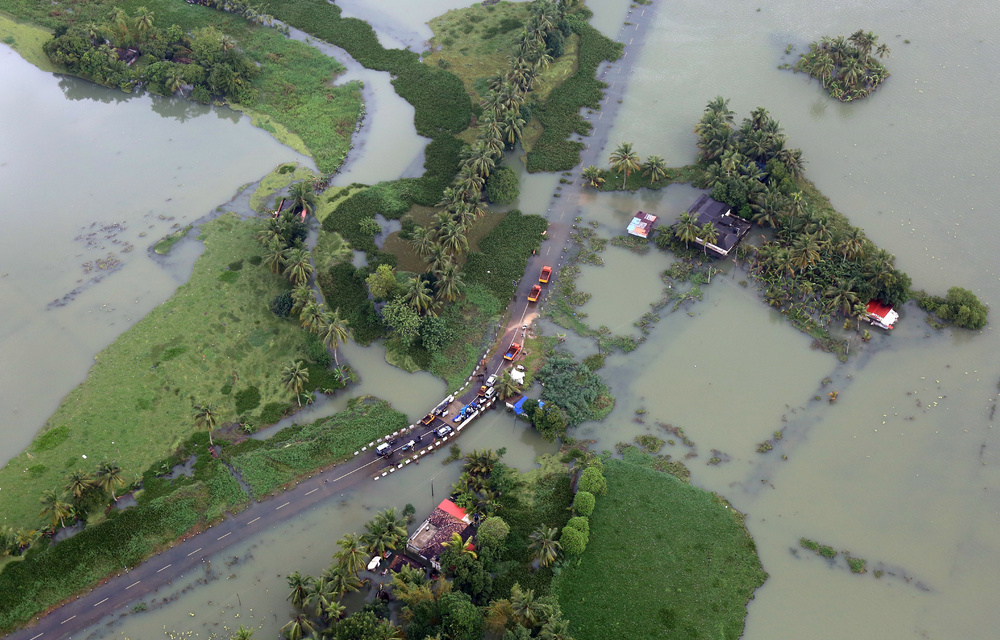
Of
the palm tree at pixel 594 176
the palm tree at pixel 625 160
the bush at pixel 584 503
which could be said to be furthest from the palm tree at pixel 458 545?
the palm tree at pixel 625 160

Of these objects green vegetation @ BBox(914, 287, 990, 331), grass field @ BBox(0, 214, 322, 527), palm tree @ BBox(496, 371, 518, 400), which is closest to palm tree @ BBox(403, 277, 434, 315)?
palm tree @ BBox(496, 371, 518, 400)

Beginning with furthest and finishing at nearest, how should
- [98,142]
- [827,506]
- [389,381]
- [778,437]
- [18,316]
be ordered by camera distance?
[98,142] → [18,316] → [389,381] → [778,437] → [827,506]

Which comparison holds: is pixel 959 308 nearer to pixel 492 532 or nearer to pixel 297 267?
pixel 492 532

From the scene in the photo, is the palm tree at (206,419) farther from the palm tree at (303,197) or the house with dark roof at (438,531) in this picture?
the palm tree at (303,197)

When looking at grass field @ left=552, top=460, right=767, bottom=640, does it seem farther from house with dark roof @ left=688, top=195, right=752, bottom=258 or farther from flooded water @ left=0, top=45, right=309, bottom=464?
flooded water @ left=0, top=45, right=309, bottom=464

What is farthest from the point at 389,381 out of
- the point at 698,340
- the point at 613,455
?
the point at 698,340

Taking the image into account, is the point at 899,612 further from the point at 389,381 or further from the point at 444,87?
the point at 444,87
